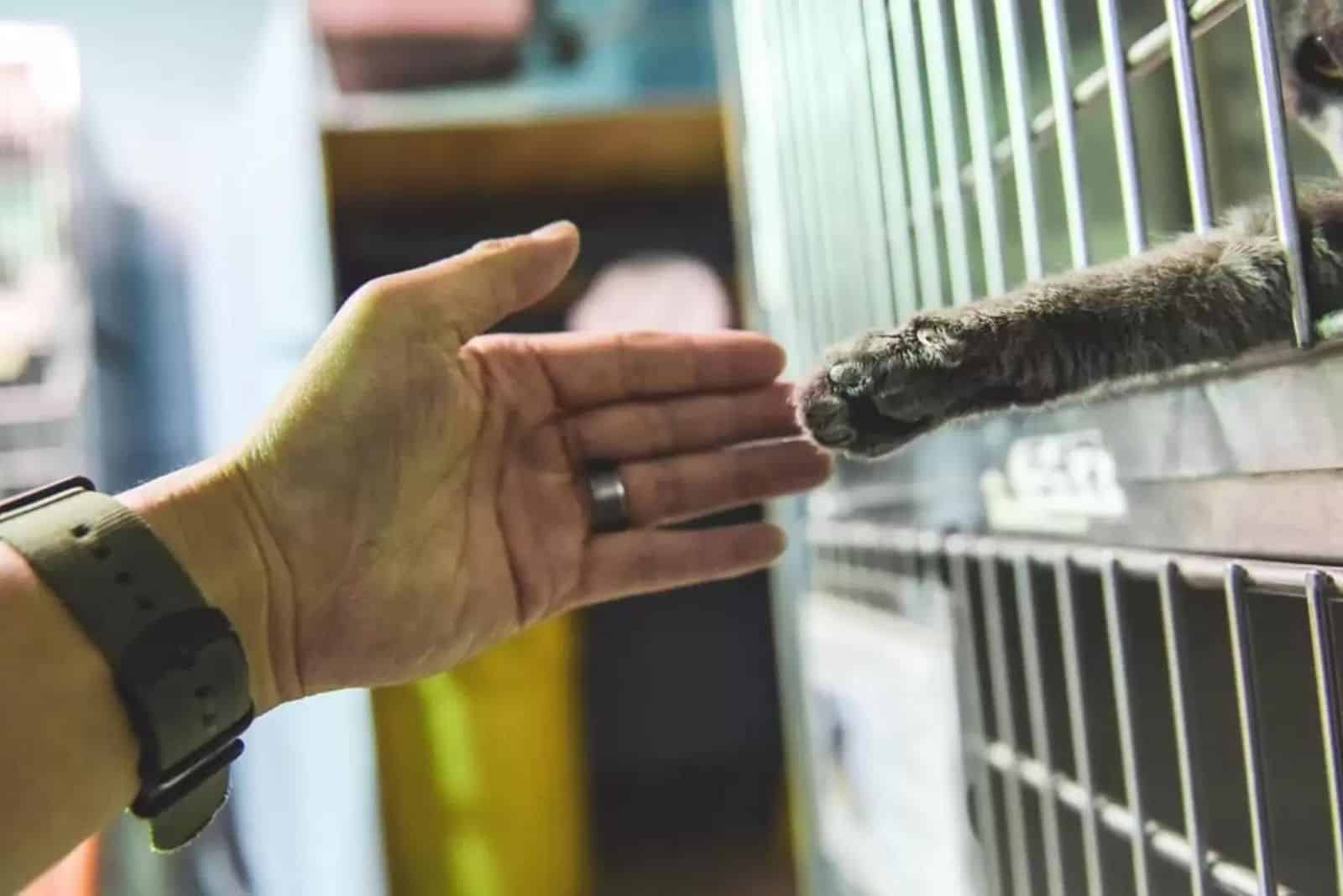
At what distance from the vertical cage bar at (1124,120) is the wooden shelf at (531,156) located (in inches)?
28.2

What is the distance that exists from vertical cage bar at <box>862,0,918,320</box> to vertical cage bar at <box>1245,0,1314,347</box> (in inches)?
12.2

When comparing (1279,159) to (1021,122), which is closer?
(1279,159)

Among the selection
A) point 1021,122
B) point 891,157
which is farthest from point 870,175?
point 1021,122

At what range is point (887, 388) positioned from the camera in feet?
1.27

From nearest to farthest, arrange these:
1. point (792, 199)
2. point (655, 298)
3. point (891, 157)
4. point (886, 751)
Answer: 1. point (891, 157)
2. point (886, 751)
3. point (792, 199)
4. point (655, 298)

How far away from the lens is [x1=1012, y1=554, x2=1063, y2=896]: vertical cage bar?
53 centimetres

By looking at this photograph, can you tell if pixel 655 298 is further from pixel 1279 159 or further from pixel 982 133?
pixel 1279 159

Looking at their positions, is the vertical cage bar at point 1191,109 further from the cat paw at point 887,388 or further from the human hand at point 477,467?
the human hand at point 477,467

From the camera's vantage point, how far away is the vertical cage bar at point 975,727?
62 centimetres

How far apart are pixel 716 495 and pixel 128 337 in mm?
802

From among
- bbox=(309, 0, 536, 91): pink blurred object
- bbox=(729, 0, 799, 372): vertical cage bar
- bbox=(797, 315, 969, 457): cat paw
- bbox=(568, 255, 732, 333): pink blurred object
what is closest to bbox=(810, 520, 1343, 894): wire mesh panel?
bbox=(797, 315, 969, 457): cat paw

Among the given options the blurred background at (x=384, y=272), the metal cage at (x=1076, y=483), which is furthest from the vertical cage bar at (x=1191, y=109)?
the blurred background at (x=384, y=272)

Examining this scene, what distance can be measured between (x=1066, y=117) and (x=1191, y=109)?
0.07 meters

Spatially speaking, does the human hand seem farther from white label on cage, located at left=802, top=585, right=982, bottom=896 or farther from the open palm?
white label on cage, located at left=802, top=585, right=982, bottom=896
